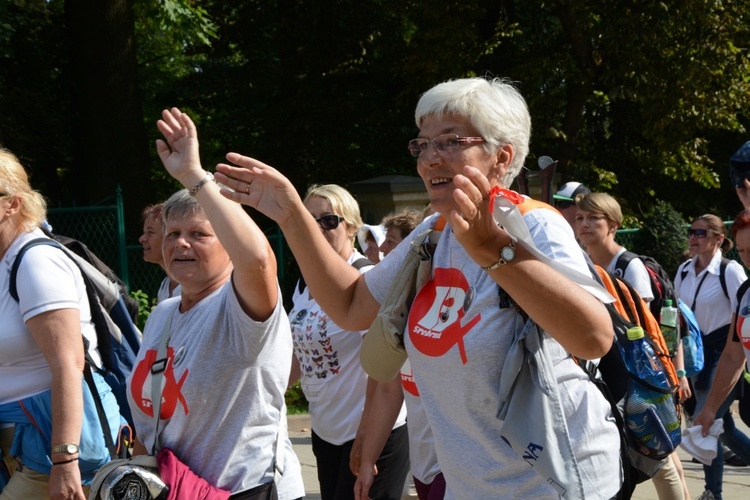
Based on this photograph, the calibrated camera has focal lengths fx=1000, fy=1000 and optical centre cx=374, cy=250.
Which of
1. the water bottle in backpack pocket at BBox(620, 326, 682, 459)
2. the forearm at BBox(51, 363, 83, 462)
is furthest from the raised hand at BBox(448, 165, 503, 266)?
the forearm at BBox(51, 363, 83, 462)

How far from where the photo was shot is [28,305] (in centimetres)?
368

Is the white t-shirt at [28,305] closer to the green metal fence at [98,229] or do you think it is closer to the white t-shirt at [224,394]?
the white t-shirt at [224,394]

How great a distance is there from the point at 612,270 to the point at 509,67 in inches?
494

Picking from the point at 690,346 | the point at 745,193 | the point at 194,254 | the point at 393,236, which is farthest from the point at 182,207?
the point at 690,346

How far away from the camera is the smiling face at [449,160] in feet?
8.44

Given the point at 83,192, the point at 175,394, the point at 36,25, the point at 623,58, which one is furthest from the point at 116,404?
the point at 36,25

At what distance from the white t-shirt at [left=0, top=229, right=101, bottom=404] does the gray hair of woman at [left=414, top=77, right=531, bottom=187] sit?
1.71 meters

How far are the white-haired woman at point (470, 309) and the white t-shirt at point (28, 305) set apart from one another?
1290 millimetres

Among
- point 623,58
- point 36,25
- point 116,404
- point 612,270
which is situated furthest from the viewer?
point 36,25

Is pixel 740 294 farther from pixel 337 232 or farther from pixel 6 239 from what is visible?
pixel 6 239

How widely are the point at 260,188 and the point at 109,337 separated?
1751 millimetres

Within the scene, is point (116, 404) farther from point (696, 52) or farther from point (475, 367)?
point (696, 52)

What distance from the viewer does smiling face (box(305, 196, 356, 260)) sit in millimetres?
5105

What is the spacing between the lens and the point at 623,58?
55.7ft
